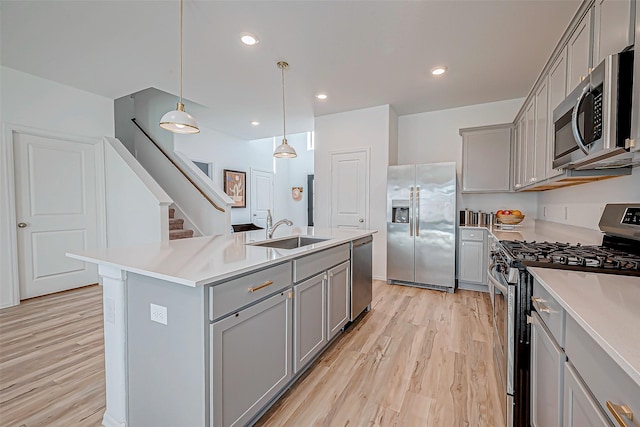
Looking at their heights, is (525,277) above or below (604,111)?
below

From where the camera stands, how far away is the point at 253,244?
2213mm

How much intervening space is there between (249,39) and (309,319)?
2545mm

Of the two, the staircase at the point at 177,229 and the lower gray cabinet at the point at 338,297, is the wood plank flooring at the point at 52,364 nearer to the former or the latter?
the staircase at the point at 177,229

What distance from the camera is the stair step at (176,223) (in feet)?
16.1

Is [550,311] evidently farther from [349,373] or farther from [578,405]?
[349,373]

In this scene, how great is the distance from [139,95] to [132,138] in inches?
32.9

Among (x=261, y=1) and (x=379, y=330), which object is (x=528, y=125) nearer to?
(x=379, y=330)

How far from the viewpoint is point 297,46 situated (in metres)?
2.80

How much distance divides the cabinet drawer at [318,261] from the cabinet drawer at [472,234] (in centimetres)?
217

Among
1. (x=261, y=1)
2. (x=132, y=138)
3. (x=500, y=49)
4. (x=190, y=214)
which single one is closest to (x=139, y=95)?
(x=132, y=138)

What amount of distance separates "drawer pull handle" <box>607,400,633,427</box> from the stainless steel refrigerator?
3.39 metres

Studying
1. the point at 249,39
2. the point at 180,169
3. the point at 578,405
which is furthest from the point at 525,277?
the point at 180,169

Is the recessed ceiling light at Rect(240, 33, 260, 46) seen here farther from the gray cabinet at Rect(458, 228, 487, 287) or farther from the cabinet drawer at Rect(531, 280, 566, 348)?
the gray cabinet at Rect(458, 228, 487, 287)

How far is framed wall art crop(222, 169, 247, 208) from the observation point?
6.47 metres
